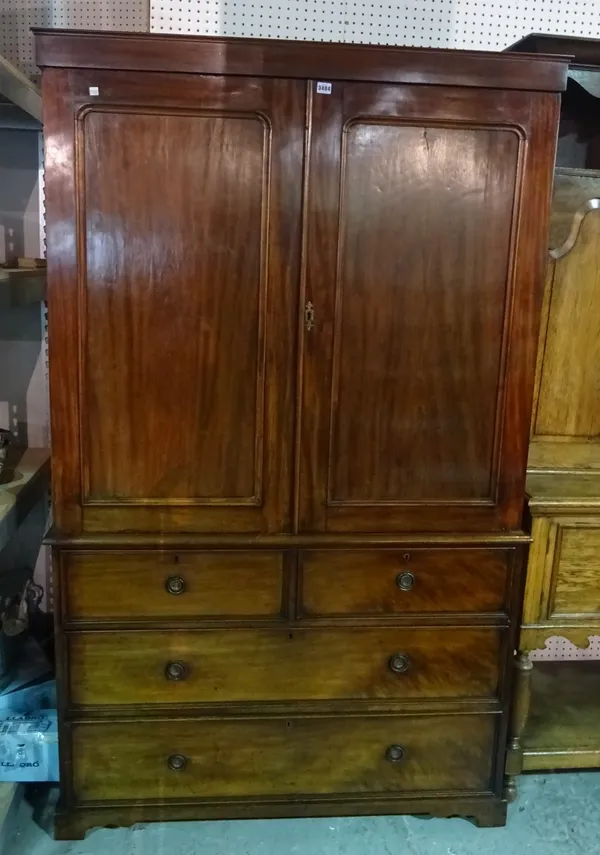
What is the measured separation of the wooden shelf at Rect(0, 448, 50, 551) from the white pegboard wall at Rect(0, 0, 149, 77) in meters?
1.26

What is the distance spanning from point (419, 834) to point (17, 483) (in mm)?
1579

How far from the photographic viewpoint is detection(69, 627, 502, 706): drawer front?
2068 mm

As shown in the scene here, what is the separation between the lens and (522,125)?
186cm

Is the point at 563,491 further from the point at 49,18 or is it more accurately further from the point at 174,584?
the point at 49,18

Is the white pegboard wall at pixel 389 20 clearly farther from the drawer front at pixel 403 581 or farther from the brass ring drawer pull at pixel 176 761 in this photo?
the brass ring drawer pull at pixel 176 761

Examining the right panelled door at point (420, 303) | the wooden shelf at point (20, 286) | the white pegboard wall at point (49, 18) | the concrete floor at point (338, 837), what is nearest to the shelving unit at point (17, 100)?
the white pegboard wall at point (49, 18)

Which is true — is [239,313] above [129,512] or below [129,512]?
above

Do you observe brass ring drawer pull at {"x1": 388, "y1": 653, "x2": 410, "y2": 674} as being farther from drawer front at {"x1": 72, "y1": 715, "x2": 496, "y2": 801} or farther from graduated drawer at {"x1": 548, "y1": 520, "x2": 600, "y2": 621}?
graduated drawer at {"x1": 548, "y1": 520, "x2": 600, "y2": 621}

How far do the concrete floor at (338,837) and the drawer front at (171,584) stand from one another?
667 mm

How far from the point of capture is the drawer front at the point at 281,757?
2.11 meters

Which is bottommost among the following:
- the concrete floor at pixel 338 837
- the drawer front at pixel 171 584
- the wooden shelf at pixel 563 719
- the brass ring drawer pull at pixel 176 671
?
the concrete floor at pixel 338 837

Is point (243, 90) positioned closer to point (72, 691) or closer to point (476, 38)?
point (476, 38)

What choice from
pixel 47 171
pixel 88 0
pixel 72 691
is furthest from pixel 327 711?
pixel 88 0

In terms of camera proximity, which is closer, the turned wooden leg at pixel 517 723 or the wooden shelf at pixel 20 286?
the wooden shelf at pixel 20 286
